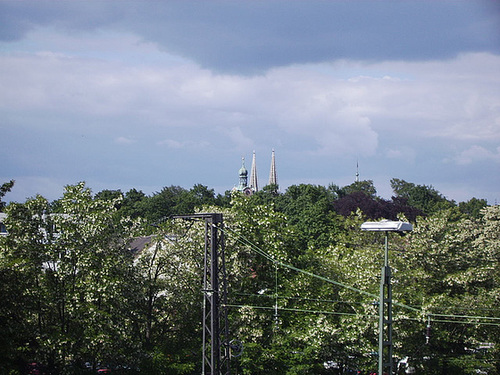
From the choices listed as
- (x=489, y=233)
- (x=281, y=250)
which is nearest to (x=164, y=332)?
(x=281, y=250)

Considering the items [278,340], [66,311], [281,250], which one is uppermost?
[281,250]

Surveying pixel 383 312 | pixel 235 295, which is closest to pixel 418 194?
pixel 235 295

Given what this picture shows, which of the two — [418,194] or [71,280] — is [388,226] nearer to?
[71,280]

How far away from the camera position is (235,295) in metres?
34.1

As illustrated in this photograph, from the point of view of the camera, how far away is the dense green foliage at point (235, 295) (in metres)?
28.9

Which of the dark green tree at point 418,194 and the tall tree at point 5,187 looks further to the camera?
the dark green tree at point 418,194

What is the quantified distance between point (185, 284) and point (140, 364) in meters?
5.13

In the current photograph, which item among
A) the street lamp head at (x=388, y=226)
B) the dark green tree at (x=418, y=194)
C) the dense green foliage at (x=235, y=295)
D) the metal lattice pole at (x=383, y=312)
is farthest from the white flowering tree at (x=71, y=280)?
the dark green tree at (x=418, y=194)

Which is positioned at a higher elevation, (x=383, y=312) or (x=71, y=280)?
(x=383, y=312)

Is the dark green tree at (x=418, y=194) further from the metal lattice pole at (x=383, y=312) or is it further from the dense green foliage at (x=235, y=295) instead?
the metal lattice pole at (x=383, y=312)

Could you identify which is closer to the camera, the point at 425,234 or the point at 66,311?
the point at 66,311

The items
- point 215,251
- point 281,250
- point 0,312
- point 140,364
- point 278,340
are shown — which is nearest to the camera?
point 215,251

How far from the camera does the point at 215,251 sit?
→ 77.9 feet

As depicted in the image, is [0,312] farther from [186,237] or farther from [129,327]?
[186,237]
